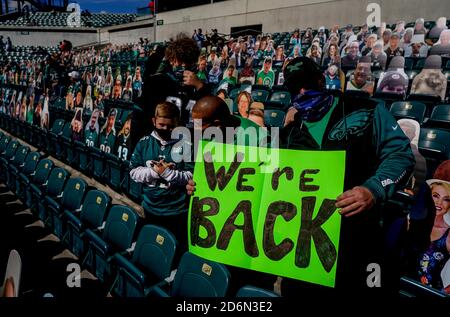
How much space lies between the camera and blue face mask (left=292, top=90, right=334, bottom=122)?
2.14m

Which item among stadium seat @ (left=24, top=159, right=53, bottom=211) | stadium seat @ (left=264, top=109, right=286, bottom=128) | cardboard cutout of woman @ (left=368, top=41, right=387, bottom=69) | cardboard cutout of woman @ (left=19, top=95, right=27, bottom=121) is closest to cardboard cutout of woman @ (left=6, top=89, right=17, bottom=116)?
cardboard cutout of woman @ (left=19, top=95, right=27, bottom=121)

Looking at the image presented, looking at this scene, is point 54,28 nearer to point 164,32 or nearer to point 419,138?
point 164,32

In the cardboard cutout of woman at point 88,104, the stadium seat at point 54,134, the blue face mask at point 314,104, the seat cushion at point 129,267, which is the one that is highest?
the blue face mask at point 314,104

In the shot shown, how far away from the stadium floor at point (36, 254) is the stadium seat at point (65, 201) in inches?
10.3

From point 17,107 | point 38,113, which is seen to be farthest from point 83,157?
point 17,107

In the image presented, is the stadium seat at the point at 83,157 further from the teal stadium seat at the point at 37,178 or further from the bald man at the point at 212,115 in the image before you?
the bald man at the point at 212,115

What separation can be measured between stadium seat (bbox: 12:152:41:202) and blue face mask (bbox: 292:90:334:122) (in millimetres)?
5160

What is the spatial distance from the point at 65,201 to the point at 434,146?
5135 mm

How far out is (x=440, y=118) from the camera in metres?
5.49

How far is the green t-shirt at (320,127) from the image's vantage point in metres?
2.12

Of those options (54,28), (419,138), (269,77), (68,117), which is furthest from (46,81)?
(54,28)

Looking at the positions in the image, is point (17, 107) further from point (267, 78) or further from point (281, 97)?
point (281, 97)

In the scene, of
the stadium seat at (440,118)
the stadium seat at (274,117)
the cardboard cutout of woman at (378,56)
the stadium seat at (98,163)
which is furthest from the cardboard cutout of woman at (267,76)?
the stadium seat at (98,163)

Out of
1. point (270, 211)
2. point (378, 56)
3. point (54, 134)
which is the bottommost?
point (54, 134)
